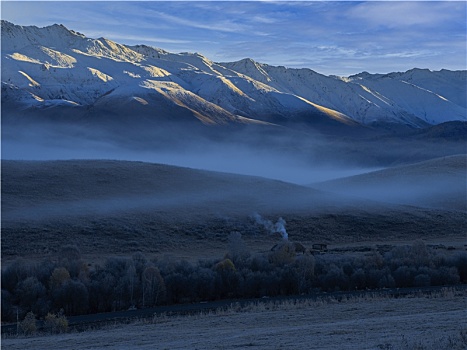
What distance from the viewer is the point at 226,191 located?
3844 inches

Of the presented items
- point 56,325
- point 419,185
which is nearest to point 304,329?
point 56,325

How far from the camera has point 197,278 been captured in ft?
150

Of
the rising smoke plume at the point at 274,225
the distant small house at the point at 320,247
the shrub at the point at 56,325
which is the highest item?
the rising smoke plume at the point at 274,225

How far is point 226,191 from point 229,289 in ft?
168

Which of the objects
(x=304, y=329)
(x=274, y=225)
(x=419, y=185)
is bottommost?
(x=304, y=329)

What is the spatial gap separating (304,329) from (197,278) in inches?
720

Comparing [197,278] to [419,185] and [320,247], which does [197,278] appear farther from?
[419,185]

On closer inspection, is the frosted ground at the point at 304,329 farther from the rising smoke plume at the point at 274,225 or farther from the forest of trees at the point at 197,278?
the rising smoke plume at the point at 274,225

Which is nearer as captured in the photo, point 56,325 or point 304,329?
point 304,329

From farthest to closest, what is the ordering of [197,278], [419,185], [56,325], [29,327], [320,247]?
[419,185] < [320,247] < [197,278] < [56,325] < [29,327]

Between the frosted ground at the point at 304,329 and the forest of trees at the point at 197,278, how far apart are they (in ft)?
22.2

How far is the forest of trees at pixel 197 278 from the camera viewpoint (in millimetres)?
41531

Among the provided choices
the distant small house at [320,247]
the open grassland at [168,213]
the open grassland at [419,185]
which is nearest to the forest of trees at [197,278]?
the distant small house at [320,247]

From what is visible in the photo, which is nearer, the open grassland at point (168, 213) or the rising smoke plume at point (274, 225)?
the open grassland at point (168, 213)
